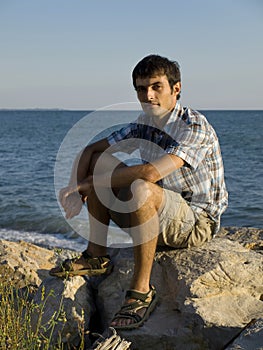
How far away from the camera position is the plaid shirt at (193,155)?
14.8 feet

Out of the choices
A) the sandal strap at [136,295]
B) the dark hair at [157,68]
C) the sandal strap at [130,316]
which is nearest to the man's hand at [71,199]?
the sandal strap at [136,295]

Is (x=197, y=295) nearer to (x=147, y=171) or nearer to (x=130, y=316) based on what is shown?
(x=130, y=316)

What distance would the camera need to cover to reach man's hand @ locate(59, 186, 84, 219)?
465 centimetres

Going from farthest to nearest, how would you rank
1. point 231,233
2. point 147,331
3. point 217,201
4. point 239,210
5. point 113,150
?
point 239,210, point 231,233, point 113,150, point 217,201, point 147,331

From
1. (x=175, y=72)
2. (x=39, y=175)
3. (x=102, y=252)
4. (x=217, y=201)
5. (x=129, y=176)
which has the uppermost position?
(x=175, y=72)

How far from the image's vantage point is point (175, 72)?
486 cm

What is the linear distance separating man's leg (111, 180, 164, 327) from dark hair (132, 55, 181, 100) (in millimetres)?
1166

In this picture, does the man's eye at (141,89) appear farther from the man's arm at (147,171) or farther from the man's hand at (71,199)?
the man's hand at (71,199)

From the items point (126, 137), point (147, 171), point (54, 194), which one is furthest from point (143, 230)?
point (54, 194)

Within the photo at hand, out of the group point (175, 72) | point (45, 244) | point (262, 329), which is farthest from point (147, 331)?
point (45, 244)

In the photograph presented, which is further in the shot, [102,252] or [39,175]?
[39,175]

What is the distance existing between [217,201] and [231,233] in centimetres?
192

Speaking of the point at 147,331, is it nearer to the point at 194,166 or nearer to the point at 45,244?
the point at 194,166

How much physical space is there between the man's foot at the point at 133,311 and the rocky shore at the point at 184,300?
0.20 feet
